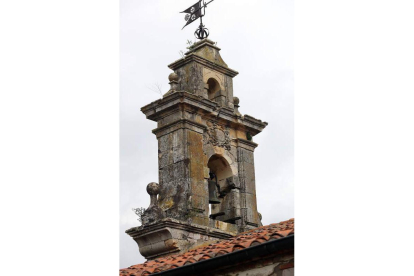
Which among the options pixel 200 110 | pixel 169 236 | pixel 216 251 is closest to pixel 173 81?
pixel 200 110

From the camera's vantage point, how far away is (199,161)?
10102 mm

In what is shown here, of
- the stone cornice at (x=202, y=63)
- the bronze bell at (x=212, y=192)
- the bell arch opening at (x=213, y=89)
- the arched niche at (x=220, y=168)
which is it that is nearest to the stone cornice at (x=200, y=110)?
the bell arch opening at (x=213, y=89)

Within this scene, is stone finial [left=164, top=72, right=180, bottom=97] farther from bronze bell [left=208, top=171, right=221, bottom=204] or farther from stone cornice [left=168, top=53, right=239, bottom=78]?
bronze bell [left=208, top=171, right=221, bottom=204]

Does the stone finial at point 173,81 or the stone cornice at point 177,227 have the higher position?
the stone finial at point 173,81

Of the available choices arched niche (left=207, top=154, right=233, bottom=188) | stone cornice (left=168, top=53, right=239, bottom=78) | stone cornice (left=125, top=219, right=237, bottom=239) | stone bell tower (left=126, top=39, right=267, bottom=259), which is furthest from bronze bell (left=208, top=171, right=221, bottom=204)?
stone cornice (left=168, top=53, right=239, bottom=78)

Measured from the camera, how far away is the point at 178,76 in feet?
35.7

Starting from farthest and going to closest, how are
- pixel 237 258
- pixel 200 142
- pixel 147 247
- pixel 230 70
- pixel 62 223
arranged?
1. pixel 230 70
2. pixel 200 142
3. pixel 147 247
4. pixel 237 258
5. pixel 62 223

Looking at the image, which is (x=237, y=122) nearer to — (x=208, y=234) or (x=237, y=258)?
(x=208, y=234)

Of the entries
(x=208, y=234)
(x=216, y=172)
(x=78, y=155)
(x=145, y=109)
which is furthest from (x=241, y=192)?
(x=78, y=155)

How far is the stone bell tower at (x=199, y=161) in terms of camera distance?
9.55 metres

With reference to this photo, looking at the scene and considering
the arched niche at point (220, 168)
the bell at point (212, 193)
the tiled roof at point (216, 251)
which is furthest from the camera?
the arched niche at point (220, 168)

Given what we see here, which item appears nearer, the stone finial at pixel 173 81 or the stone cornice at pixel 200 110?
the stone cornice at pixel 200 110

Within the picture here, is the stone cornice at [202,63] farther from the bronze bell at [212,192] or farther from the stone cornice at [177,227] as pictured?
the stone cornice at [177,227]

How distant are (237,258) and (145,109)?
15.1 ft
